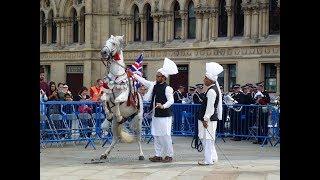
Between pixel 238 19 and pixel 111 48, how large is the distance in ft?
58.6

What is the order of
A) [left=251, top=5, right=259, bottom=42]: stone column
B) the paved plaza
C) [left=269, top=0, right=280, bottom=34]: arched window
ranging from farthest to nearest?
[left=251, top=5, right=259, bottom=42]: stone column, [left=269, top=0, right=280, bottom=34]: arched window, the paved plaza

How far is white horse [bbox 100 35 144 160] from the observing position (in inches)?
568

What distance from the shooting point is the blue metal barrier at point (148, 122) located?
17.3 m

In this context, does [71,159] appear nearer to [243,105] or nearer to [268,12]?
[243,105]

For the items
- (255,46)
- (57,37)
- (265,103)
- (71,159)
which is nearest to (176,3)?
(255,46)

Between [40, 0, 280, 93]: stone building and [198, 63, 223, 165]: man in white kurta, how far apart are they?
50.3 feet

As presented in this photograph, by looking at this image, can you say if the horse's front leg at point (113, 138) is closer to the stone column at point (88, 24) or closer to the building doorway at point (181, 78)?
the building doorway at point (181, 78)

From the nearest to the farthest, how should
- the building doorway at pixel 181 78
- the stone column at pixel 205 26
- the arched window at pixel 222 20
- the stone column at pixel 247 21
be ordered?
the stone column at pixel 247 21, the arched window at pixel 222 20, the stone column at pixel 205 26, the building doorway at pixel 181 78

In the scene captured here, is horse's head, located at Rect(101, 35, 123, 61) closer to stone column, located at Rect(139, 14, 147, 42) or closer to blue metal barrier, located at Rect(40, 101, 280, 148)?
blue metal barrier, located at Rect(40, 101, 280, 148)

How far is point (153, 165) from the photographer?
43.7 feet

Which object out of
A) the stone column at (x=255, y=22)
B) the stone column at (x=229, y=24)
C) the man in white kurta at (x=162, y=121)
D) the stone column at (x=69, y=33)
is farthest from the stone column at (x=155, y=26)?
the man in white kurta at (x=162, y=121)

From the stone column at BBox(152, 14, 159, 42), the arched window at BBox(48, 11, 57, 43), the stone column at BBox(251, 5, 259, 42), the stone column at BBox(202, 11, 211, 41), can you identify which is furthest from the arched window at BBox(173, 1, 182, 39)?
the arched window at BBox(48, 11, 57, 43)

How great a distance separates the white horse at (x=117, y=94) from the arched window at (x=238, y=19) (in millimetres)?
17496

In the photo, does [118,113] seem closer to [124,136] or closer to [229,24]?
[124,136]
